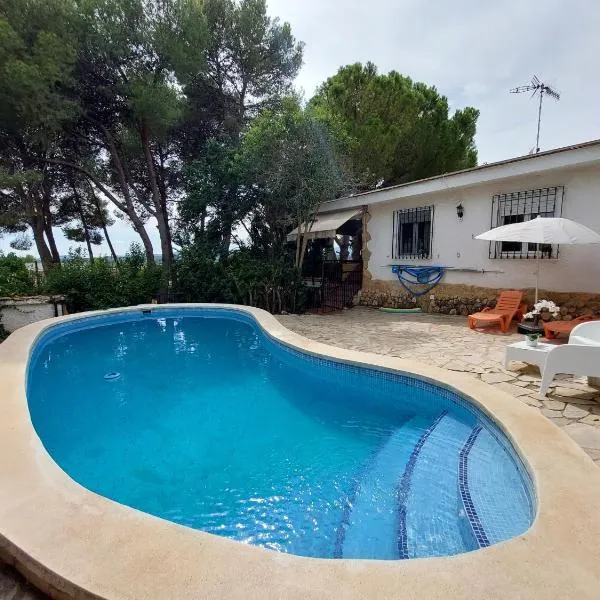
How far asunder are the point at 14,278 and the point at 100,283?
279 cm

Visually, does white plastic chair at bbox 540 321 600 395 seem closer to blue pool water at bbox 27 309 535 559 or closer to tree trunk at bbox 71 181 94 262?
blue pool water at bbox 27 309 535 559

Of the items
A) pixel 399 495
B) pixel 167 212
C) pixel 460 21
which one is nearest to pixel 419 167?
pixel 460 21

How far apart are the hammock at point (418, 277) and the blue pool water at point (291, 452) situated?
22.8ft

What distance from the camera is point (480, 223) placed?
11852 millimetres

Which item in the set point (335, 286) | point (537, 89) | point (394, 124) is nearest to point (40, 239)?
point (335, 286)

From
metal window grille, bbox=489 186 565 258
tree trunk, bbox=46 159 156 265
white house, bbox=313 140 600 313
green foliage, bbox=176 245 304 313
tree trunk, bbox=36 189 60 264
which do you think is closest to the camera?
white house, bbox=313 140 600 313

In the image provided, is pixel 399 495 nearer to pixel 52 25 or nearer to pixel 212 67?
pixel 52 25

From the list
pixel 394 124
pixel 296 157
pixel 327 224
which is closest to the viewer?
pixel 296 157

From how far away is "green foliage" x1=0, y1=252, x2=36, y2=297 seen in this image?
12.9 m

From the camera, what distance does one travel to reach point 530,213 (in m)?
10.7

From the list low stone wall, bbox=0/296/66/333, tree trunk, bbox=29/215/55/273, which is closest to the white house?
low stone wall, bbox=0/296/66/333

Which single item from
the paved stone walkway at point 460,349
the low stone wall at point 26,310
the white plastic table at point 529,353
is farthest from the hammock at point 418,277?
the low stone wall at point 26,310

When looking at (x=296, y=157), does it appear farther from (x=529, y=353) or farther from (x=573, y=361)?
(x=573, y=361)

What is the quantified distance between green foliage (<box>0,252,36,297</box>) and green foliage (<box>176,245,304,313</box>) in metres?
5.48
